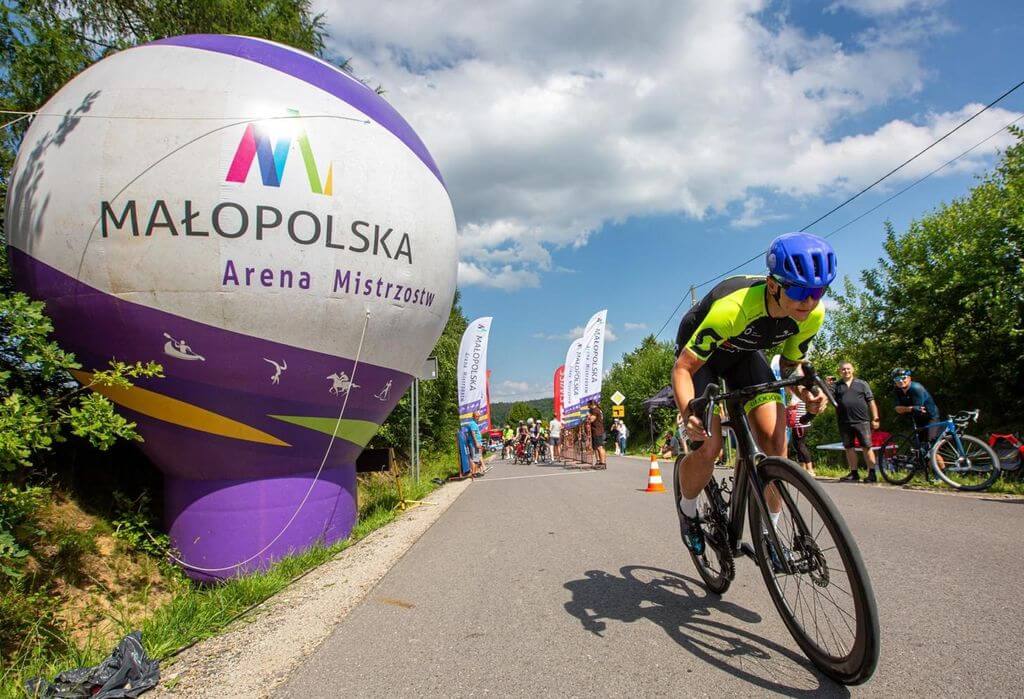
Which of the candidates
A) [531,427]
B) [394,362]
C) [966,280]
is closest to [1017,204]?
[966,280]

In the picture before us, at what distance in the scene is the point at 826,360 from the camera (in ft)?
68.7

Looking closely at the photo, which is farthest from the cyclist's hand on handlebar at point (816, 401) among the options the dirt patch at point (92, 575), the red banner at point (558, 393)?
the red banner at point (558, 393)

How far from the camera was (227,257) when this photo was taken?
4.17 meters

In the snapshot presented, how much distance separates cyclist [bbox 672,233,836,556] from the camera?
255cm

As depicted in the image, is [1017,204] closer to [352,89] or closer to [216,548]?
[352,89]

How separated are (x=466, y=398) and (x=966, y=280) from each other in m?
11.8

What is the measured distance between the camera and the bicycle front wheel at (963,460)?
6.96 m

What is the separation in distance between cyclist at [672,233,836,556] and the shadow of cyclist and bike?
0.35 meters

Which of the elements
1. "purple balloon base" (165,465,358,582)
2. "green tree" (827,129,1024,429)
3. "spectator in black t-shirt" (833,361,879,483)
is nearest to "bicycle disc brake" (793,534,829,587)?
"purple balloon base" (165,465,358,582)

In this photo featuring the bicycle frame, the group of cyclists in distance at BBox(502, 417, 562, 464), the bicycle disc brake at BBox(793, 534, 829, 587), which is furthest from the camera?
the group of cyclists in distance at BBox(502, 417, 562, 464)

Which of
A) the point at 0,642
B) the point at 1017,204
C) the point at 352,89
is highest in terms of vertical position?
the point at 1017,204

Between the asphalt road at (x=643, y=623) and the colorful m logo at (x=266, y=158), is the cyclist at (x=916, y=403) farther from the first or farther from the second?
the colorful m logo at (x=266, y=158)

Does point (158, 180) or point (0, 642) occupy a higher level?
point (158, 180)

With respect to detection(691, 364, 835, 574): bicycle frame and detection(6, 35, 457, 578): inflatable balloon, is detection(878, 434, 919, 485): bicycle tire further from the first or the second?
detection(6, 35, 457, 578): inflatable balloon
